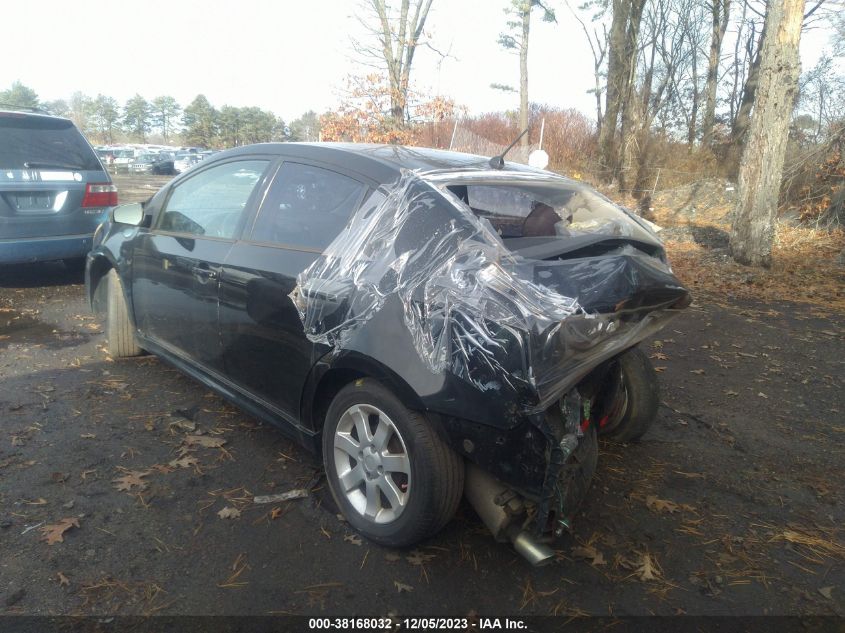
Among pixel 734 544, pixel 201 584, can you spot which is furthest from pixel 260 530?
pixel 734 544

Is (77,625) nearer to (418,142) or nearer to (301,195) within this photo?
(301,195)

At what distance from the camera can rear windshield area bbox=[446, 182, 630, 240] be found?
10.1 feet

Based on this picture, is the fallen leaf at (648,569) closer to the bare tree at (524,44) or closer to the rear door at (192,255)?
the rear door at (192,255)

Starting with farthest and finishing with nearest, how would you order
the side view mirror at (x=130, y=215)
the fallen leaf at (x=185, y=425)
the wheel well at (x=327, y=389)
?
the side view mirror at (x=130, y=215)
the fallen leaf at (x=185, y=425)
the wheel well at (x=327, y=389)

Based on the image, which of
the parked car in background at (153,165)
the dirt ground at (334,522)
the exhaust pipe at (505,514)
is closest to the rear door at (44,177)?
the dirt ground at (334,522)

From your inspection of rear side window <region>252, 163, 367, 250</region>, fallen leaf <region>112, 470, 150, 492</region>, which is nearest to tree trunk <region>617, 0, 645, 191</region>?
rear side window <region>252, 163, 367, 250</region>

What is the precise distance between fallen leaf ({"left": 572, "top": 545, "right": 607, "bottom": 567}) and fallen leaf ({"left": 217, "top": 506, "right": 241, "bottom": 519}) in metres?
1.62

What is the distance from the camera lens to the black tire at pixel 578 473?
236 centimetres

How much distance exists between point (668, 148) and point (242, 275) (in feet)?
62.4

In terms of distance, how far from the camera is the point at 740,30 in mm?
32469

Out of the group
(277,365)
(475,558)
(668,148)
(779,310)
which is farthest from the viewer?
(668,148)

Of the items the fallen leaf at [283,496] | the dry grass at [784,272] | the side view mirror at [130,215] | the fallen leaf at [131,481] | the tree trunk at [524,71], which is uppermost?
the tree trunk at [524,71]

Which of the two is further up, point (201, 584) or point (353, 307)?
point (353, 307)

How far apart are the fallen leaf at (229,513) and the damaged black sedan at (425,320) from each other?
1.55 feet
